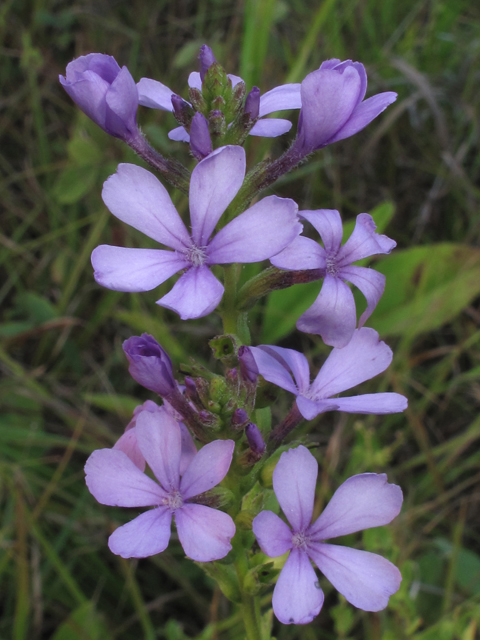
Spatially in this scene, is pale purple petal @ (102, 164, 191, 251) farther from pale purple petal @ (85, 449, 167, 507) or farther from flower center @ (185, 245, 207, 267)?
pale purple petal @ (85, 449, 167, 507)

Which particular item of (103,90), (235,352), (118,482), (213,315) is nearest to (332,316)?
(235,352)

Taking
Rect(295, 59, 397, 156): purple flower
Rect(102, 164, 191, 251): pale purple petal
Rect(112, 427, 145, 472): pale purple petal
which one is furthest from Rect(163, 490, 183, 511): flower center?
Rect(295, 59, 397, 156): purple flower

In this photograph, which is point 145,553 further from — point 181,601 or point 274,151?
point 274,151

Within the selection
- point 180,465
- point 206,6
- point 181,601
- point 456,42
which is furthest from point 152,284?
point 206,6

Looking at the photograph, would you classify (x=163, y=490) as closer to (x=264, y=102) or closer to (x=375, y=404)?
(x=375, y=404)

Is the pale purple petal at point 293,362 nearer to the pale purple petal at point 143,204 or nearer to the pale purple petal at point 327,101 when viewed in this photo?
the pale purple petal at point 143,204

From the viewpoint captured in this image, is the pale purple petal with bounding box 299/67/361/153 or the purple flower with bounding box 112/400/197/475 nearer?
the pale purple petal with bounding box 299/67/361/153
